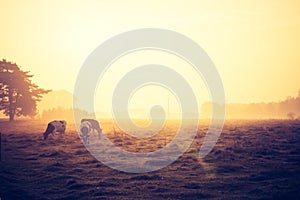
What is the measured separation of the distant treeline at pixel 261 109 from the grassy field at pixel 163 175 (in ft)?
368

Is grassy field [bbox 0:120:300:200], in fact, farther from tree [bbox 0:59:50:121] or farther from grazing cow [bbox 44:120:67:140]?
tree [bbox 0:59:50:121]

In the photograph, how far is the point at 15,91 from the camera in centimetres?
6066

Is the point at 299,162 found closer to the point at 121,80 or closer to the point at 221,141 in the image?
the point at 221,141

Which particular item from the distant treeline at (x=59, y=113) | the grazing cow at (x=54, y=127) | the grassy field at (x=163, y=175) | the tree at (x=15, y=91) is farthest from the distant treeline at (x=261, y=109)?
the grassy field at (x=163, y=175)

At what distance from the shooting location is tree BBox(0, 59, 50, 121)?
58.9 metres

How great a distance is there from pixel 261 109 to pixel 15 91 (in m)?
134

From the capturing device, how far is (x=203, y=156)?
25.2 m

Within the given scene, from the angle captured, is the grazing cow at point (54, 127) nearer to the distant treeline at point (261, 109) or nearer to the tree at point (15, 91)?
the tree at point (15, 91)

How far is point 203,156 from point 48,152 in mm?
13559

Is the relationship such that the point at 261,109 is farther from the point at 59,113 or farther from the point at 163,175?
the point at 163,175

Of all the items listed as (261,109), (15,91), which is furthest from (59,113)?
(261,109)

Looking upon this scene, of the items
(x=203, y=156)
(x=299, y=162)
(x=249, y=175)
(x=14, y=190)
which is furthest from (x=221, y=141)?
(x=14, y=190)

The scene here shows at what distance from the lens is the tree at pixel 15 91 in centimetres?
5888

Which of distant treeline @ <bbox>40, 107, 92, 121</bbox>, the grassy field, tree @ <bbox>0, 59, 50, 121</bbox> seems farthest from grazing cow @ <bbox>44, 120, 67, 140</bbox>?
distant treeline @ <bbox>40, 107, 92, 121</bbox>
